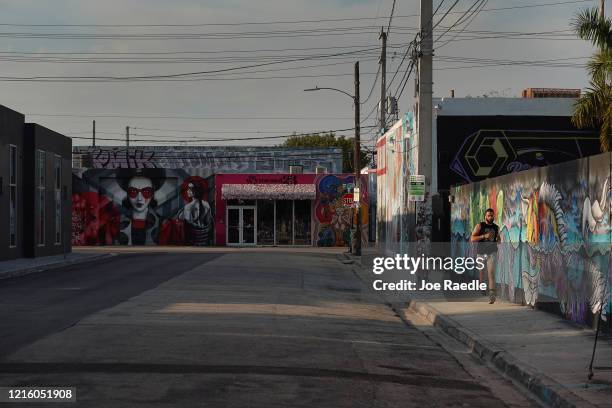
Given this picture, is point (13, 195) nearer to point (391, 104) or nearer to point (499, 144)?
point (391, 104)

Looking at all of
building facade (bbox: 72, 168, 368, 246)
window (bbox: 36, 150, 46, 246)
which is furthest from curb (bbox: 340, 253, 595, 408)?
building facade (bbox: 72, 168, 368, 246)

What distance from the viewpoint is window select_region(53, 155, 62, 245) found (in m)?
44.0

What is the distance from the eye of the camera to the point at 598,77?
26094 mm

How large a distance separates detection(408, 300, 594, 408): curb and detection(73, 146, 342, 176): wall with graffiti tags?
5915 cm

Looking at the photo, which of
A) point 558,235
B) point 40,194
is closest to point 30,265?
point 40,194

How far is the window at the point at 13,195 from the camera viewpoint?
1469 inches

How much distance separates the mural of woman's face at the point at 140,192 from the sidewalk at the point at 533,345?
39736 millimetres

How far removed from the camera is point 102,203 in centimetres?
5838

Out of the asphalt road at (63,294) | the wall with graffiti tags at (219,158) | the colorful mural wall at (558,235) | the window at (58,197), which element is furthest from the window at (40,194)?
the wall with graffiti tags at (219,158)

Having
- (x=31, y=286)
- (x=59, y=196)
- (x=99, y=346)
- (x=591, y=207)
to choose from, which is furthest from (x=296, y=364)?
(x=59, y=196)

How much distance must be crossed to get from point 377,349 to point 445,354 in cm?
100

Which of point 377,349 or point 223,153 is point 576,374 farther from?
point 223,153

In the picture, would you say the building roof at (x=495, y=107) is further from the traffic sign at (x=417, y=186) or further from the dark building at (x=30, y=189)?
the dark building at (x=30, y=189)

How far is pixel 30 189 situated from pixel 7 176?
2.82 metres
